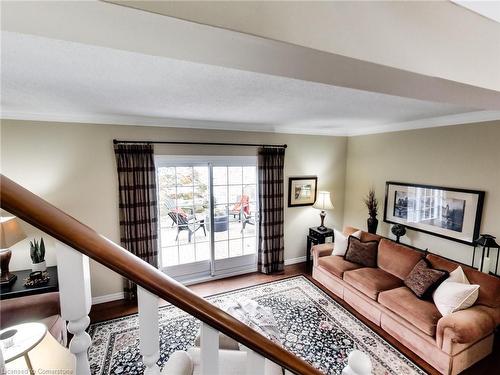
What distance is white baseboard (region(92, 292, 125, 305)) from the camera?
11.1 feet

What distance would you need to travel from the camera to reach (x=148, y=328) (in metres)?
0.57

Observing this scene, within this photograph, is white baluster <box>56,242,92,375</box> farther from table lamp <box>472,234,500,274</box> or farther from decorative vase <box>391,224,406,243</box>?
decorative vase <box>391,224,406,243</box>

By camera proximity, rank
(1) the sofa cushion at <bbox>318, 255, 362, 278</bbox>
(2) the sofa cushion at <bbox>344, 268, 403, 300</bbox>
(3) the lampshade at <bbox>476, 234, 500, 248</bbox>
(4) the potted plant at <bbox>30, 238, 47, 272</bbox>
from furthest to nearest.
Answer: (1) the sofa cushion at <bbox>318, 255, 362, 278</bbox>, (2) the sofa cushion at <bbox>344, 268, 403, 300</bbox>, (4) the potted plant at <bbox>30, 238, 47, 272</bbox>, (3) the lampshade at <bbox>476, 234, 500, 248</bbox>

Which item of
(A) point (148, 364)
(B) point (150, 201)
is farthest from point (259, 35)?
(B) point (150, 201)

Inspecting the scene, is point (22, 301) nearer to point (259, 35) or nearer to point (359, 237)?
point (259, 35)

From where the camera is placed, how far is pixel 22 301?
80.8 inches

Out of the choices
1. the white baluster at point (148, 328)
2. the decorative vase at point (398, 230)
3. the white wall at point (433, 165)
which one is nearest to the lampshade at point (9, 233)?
the white baluster at point (148, 328)

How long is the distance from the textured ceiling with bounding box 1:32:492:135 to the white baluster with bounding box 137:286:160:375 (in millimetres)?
1338

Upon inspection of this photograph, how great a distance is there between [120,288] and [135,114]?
94.2 inches

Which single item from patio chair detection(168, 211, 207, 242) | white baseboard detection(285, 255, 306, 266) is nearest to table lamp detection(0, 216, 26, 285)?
patio chair detection(168, 211, 207, 242)

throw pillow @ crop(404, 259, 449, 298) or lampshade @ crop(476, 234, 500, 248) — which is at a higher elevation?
lampshade @ crop(476, 234, 500, 248)

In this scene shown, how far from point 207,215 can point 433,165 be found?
131 inches

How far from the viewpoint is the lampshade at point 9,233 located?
241 centimetres

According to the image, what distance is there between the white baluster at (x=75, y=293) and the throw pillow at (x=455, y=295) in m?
3.07
